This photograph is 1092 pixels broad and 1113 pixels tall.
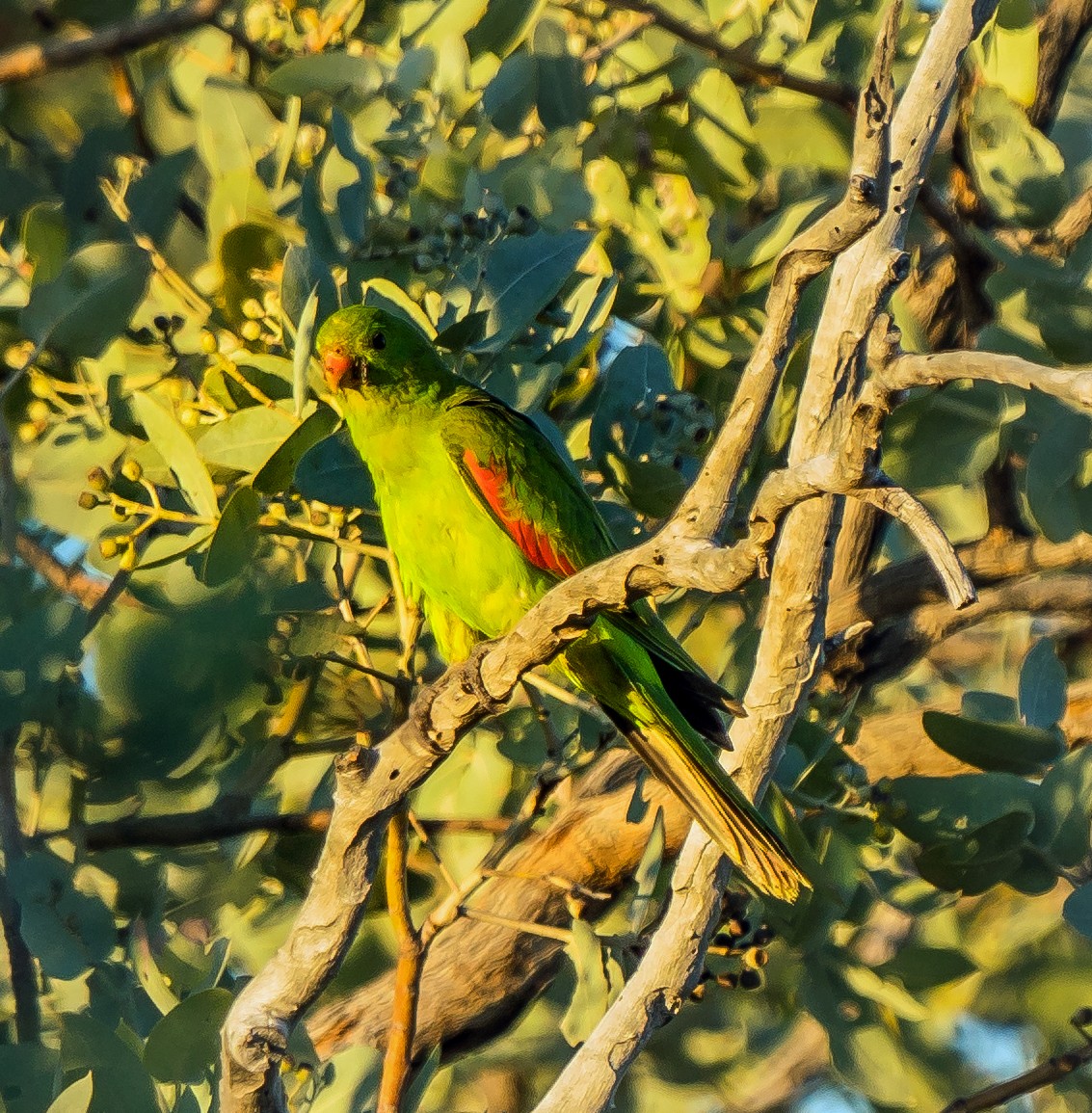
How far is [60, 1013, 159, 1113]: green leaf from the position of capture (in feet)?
9.03

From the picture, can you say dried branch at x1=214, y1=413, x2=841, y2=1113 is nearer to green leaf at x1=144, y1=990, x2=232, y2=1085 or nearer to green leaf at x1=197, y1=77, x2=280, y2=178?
green leaf at x1=144, y1=990, x2=232, y2=1085

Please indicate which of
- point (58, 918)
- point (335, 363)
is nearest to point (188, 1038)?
point (58, 918)

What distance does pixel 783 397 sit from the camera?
3865 mm

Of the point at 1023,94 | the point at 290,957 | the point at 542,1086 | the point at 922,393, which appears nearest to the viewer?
the point at 290,957

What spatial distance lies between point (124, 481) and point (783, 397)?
5.41 ft

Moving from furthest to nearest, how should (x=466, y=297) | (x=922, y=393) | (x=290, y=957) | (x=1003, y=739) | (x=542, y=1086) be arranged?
(x=542, y=1086) → (x=922, y=393) → (x=1003, y=739) → (x=466, y=297) → (x=290, y=957)

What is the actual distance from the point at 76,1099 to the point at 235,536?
1.19 metres

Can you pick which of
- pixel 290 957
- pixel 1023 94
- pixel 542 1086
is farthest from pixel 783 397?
pixel 542 1086

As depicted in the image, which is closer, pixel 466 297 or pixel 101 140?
pixel 466 297

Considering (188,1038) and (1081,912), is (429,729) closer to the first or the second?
(188,1038)

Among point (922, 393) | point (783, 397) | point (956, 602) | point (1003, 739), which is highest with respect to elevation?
point (956, 602)

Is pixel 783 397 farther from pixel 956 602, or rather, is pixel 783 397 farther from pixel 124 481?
pixel 956 602

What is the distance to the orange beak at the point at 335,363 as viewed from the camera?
3736mm

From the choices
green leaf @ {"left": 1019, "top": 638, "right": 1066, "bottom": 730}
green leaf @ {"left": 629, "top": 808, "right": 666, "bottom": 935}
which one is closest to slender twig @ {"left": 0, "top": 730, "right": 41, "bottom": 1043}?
green leaf @ {"left": 629, "top": 808, "right": 666, "bottom": 935}
